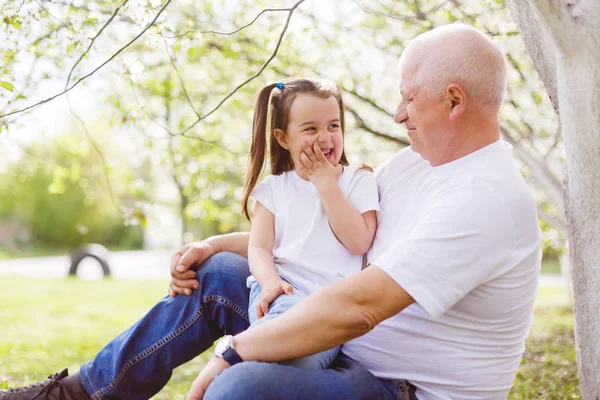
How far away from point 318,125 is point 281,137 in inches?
8.0

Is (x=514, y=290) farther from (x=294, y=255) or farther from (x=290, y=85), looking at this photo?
(x=290, y=85)

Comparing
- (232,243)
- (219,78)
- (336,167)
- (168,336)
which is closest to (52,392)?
(168,336)

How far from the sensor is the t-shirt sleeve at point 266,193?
282cm

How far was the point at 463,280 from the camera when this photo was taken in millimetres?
1907

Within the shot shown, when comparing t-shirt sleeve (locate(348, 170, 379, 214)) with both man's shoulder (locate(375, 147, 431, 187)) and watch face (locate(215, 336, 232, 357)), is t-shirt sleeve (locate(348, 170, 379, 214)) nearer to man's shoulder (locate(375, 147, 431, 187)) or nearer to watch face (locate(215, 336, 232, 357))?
man's shoulder (locate(375, 147, 431, 187))

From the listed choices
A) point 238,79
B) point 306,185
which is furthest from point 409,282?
point 238,79

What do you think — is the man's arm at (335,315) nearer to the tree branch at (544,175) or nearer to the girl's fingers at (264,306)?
the girl's fingers at (264,306)

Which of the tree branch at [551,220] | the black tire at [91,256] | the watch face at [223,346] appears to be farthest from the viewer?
the black tire at [91,256]

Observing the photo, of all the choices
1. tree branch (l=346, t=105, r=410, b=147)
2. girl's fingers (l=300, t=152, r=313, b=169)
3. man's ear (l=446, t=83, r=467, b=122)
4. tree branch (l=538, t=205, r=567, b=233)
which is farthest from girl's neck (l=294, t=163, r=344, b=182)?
tree branch (l=538, t=205, r=567, b=233)

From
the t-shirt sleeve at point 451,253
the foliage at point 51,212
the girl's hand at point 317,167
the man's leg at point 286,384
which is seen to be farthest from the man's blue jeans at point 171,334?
the foliage at point 51,212

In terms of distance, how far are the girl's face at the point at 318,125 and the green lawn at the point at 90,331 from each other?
1.85 meters

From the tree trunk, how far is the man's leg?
709mm

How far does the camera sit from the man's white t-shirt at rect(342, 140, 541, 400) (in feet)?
6.23

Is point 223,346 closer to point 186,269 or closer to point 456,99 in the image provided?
point 186,269
